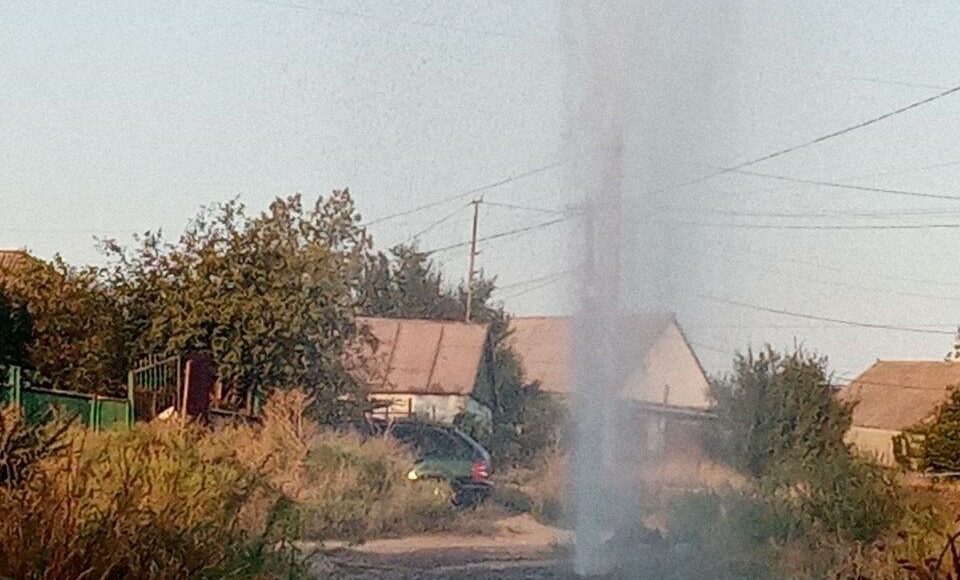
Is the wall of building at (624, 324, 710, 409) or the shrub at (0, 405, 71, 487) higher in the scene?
the wall of building at (624, 324, 710, 409)

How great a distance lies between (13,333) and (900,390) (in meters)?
49.8

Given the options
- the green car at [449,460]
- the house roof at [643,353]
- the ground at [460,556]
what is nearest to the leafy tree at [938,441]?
the green car at [449,460]

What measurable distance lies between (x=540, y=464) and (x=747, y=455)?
5404mm

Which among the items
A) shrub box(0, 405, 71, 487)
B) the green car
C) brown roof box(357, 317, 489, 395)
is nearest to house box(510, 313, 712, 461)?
the green car

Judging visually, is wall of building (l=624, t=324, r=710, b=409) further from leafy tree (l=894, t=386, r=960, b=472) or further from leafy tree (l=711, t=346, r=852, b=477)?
leafy tree (l=894, t=386, r=960, b=472)

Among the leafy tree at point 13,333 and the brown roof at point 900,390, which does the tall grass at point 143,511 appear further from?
the brown roof at point 900,390

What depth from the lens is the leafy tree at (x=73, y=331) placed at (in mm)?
26969

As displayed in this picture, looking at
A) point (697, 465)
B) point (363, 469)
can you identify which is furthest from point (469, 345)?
point (697, 465)

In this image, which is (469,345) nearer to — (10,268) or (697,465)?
(10,268)

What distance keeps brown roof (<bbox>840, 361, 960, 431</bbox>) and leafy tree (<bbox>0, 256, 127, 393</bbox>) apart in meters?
39.5

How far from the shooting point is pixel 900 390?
67.6 metres

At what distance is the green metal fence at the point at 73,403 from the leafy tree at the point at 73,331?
7.29m

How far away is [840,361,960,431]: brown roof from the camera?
62438mm

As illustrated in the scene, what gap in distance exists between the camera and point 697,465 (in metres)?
18.4
